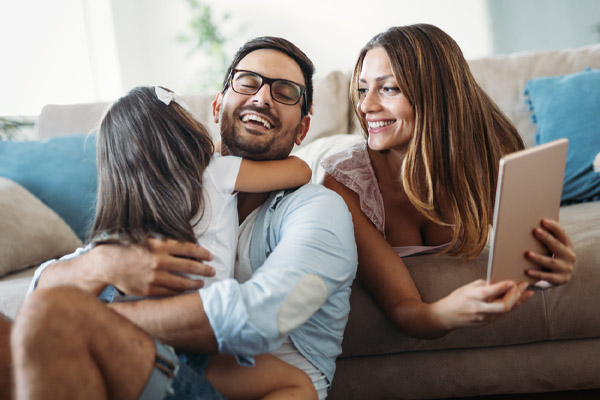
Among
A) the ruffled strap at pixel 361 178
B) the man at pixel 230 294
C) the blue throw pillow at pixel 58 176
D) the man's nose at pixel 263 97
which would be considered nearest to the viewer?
the man at pixel 230 294

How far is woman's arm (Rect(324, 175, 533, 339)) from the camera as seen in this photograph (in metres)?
1.05

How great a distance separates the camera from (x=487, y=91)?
2.21 metres

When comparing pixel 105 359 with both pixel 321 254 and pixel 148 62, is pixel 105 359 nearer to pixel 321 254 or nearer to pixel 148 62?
pixel 321 254

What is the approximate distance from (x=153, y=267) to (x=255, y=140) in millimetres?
454

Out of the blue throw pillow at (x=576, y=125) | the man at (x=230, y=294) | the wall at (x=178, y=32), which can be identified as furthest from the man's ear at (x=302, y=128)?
the wall at (x=178, y=32)

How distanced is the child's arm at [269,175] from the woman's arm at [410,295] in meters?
0.20

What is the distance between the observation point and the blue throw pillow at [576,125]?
199 centimetres

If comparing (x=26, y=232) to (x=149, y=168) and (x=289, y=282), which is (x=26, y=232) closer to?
(x=149, y=168)

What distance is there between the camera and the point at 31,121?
94.0 inches

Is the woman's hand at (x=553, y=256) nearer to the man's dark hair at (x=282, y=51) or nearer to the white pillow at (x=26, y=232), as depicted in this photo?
the man's dark hair at (x=282, y=51)

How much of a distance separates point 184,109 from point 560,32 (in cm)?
341

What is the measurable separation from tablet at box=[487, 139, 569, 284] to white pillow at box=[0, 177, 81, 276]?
1.34m

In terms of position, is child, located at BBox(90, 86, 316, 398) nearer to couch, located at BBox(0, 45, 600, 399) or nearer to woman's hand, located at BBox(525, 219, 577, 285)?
couch, located at BBox(0, 45, 600, 399)

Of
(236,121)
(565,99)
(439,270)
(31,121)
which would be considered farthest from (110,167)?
(565,99)
